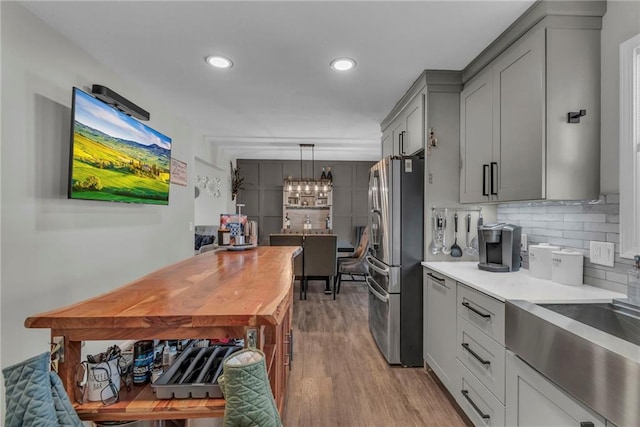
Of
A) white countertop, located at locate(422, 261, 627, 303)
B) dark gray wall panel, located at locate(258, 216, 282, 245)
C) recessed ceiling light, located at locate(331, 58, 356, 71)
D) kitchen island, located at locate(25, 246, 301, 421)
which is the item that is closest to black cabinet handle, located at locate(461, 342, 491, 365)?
white countertop, located at locate(422, 261, 627, 303)

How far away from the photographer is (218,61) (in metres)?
2.35

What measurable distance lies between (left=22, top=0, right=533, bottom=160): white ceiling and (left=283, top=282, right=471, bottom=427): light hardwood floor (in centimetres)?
245

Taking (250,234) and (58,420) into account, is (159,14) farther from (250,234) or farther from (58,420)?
(58,420)

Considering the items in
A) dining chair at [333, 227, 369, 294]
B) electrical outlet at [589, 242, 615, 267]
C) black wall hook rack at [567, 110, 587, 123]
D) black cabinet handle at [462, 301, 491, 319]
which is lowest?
dining chair at [333, 227, 369, 294]

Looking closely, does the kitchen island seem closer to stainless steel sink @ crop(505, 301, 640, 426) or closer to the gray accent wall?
stainless steel sink @ crop(505, 301, 640, 426)

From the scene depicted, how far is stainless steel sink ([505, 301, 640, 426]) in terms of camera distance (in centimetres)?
89

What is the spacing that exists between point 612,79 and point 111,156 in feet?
10.2

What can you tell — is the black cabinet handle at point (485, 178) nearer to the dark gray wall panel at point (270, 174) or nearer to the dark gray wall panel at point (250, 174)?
the dark gray wall panel at point (270, 174)

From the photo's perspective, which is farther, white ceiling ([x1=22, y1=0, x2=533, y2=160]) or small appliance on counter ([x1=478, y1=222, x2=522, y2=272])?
small appliance on counter ([x1=478, y1=222, x2=522, y2=272])

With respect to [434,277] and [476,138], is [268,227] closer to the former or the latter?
[434,277]

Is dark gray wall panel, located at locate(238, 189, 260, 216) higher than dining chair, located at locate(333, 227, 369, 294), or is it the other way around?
dark gray wall panel, located at locate(238, 189, 260, 216)

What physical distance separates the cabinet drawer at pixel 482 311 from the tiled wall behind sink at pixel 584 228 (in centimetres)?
63

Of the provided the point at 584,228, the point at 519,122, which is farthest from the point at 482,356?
the point at 519,122

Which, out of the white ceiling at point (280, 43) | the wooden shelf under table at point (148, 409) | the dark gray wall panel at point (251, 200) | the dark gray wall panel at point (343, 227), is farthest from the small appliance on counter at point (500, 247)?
the dark gray wall panel at point (251, 200)
